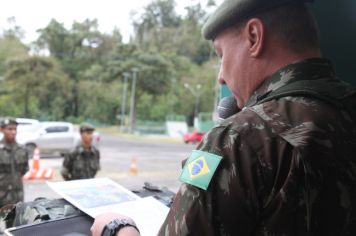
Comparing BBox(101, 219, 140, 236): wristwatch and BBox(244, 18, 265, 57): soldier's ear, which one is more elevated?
BBox(244, 18, 265, 57): soldier's ear

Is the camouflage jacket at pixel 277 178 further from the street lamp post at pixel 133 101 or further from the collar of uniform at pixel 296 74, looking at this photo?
Answer: the street lamp post at pixel 133 101

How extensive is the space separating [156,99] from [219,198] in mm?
37533

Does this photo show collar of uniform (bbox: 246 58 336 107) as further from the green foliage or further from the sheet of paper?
the green foliage

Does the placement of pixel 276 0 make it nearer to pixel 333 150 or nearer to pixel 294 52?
pixel 294 52


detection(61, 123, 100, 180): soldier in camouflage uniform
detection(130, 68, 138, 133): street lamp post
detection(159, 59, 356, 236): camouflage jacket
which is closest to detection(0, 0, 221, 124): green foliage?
detection(130, 68, 138, 133): street lamp post

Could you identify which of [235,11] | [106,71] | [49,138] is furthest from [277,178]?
[106,71]

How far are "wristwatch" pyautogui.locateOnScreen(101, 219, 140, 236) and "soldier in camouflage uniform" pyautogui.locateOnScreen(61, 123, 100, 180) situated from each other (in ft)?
13.9

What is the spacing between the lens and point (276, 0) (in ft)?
2.82

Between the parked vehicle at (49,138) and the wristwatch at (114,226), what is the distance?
12.2m

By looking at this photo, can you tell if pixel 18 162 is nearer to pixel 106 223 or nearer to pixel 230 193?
pixel 106 223

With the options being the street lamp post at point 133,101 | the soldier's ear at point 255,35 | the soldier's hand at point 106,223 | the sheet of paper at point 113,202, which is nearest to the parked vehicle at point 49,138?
the sheet of paper at point 113,202

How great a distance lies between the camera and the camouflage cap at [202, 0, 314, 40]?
33.7 inches

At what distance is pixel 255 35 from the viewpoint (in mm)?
864

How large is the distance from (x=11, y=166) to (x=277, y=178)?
4.47 m
